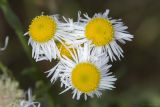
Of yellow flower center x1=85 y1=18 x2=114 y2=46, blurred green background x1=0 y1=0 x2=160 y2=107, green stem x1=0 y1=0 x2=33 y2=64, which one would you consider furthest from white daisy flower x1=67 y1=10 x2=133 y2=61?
blurred green background x1=0 y1=0 x2=160 y2=107

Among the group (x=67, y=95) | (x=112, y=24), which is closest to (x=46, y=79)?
(x=112, y=24)

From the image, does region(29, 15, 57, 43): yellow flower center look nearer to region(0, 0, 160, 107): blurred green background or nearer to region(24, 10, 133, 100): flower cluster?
region(24, 10, 133, 100): flower cluster

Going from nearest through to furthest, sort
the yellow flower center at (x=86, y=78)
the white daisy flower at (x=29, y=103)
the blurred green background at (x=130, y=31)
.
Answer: the yellow flower center at (x=86, y=78)
the white daisy flower at (x=29, y=103)
the blurred green background at (x=130, y=31)

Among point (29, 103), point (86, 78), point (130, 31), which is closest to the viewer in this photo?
point (86, 78)

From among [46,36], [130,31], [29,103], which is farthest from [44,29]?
[130,31]

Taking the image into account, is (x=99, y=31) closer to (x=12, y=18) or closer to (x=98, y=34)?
(x=98, y=34)

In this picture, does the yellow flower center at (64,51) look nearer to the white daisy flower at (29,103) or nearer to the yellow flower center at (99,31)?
the yellow flower center at (99,31)

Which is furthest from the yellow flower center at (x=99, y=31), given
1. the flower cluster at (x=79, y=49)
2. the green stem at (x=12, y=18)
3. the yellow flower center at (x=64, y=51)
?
the green stem at (x=12, y=18)
